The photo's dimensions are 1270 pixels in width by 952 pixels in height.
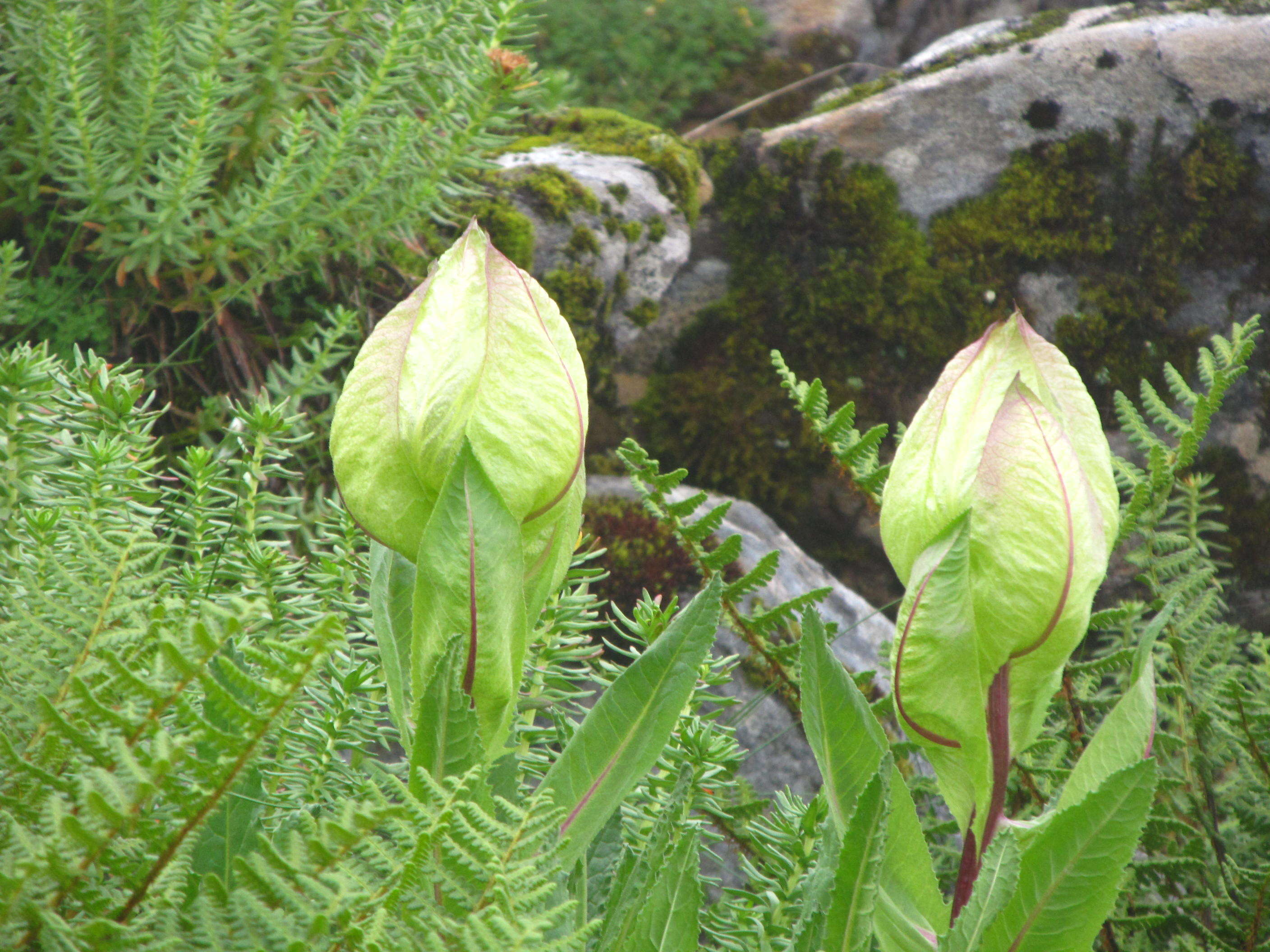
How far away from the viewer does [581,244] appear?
8.36 feet

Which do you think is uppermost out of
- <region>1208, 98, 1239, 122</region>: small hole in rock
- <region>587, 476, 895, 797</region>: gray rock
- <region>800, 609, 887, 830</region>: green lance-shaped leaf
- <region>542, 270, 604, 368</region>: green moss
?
<region>1208, 98, 1239, 122</region>: small hole in rock

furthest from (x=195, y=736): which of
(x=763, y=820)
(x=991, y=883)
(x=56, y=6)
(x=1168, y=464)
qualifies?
(x=56, y=6)

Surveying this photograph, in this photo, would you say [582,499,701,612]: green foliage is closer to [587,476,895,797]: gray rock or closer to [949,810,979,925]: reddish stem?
[587,476,895,797]: gray rock

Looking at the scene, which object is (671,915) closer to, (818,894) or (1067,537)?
(818,894)

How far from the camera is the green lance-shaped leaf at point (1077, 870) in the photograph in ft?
1.82

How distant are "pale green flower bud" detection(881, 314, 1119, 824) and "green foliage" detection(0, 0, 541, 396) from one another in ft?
4.25

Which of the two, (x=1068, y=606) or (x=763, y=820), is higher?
(x=1068, y=606)

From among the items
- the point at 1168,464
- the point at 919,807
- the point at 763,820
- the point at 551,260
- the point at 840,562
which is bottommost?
the point at 840,562

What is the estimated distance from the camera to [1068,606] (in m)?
0.63

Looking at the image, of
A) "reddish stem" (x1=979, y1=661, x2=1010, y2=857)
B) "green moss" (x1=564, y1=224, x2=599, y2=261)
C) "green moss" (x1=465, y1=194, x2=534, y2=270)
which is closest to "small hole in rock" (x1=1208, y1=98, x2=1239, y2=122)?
"green moss" (x1=564, y1=224, x2=599, y2=261)

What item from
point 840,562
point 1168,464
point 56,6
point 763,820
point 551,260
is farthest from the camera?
point 840,562

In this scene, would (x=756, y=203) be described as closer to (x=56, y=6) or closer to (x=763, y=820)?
(x=56, y=6)

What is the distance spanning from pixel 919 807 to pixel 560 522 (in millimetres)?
1035

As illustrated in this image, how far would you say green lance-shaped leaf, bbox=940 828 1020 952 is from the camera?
1.78 feet
